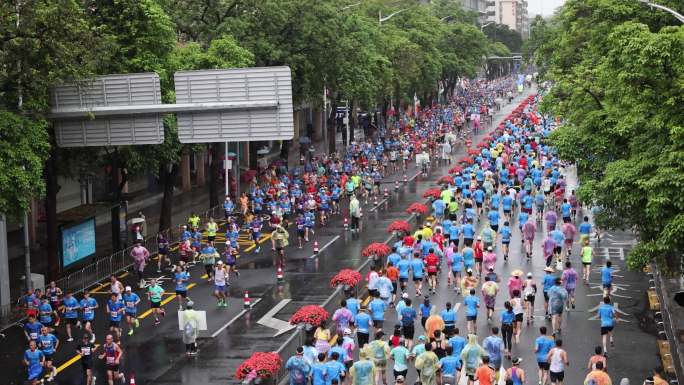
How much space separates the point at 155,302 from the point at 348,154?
111 feet

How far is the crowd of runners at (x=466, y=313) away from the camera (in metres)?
17.7

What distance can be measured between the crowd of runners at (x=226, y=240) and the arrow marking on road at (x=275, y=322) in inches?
63.2

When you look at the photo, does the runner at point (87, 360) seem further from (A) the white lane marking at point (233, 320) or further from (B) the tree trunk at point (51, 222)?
→ (B) the tree trunk at point (51, 222)

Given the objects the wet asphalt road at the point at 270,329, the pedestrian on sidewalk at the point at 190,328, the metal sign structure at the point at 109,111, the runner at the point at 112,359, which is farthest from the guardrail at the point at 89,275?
the runner at the point at 112,359

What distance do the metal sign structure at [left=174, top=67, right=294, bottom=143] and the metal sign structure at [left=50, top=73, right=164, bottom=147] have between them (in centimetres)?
113

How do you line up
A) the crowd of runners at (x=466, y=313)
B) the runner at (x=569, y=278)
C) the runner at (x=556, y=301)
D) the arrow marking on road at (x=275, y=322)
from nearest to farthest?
the crowd of runners at (x=466, y=313)
the runner at (x=556, y=301)
the runner at (x=569, y=278)
the arrow marking on road at (x=275, y=322)

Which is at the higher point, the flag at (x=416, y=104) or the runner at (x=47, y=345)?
A: the flag at (x=416, y=104)

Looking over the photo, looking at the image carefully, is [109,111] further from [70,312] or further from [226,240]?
[226,240]

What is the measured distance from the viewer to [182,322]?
73.3 ft

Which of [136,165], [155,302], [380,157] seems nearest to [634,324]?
[155,302]

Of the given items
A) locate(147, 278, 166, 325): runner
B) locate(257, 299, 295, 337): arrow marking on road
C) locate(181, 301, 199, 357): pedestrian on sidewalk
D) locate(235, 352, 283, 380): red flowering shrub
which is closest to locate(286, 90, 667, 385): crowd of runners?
locate(235, 352, 283, 380): red flowering shrub

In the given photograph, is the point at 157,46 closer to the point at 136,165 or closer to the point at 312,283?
the point at 136,165

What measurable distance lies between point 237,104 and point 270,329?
18.9 feet

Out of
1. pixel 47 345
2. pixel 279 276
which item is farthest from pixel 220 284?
pixel 47 345
